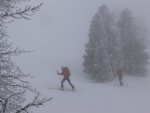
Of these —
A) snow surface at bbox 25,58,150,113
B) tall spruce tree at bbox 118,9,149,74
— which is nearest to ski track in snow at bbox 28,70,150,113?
snow surface at bbox 25,58,150,113

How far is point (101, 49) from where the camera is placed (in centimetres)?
3547

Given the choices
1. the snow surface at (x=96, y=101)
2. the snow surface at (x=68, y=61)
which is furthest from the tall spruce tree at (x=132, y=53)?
the snow surface at (x=96, y=101)

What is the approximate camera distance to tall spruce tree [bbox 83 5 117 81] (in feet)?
113

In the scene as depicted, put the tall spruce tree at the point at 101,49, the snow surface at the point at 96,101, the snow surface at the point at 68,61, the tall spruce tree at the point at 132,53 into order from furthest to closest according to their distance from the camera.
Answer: the tall spruce tree at the point at 132,53, the tall spruce tree at the point at 101,49, the snow surface at the point at 68,61, the snow surface at the point at 96,101

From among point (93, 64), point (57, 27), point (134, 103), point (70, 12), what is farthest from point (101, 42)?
point (70, 12)

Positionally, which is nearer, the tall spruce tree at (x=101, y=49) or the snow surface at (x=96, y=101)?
the snow surface at (x=96, y=101)

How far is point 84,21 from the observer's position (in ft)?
231

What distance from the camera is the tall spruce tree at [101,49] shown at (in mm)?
34562

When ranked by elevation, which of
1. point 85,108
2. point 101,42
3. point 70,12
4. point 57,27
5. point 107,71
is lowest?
point 85,108

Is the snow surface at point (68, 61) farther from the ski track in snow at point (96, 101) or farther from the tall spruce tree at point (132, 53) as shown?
the tall spruce tree at point (132, 53)

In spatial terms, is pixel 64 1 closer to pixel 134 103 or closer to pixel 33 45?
pixel 33 45

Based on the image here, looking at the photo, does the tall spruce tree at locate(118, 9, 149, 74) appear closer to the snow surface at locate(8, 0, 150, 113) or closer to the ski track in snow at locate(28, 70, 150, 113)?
the snow surface at locate(8, 0, 150, 113)

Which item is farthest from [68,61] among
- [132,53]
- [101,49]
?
[132,53]

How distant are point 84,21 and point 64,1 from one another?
11553 millimetres
